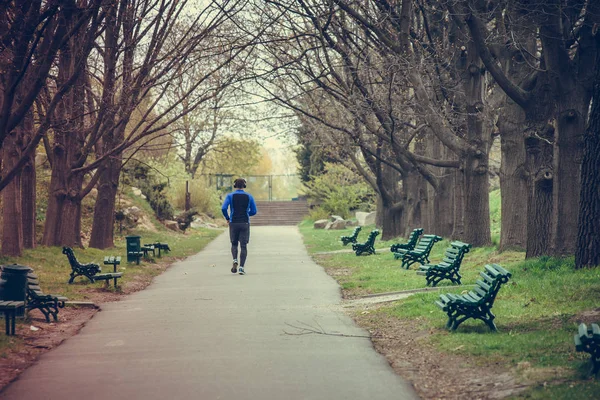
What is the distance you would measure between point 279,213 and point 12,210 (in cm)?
4803

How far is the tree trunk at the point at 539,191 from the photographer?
17.3 meters

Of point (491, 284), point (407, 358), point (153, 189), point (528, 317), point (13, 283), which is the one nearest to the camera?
point (407, 358)

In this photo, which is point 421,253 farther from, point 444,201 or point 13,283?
point 13,283

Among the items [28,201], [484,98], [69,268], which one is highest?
[484,98]

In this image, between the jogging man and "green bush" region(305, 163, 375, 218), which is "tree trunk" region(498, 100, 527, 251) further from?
"green bush" region(305, 163, 375, 218)

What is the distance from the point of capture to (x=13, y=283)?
1190 centimetres

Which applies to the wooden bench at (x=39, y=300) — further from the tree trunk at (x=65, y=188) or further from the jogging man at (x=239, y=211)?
the tree trunk at (x=65, y=188)

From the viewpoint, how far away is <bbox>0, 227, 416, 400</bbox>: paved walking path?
7.61 metres

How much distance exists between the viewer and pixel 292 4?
22703mm

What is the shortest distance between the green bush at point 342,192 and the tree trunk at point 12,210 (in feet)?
113

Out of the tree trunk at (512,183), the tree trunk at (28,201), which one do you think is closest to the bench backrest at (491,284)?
the tree trunk at (512,183)

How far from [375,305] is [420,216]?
18.1 m

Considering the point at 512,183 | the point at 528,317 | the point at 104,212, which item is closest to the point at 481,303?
the point at 528,317

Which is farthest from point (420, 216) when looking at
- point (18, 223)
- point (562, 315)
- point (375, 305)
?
point (562, 315)
